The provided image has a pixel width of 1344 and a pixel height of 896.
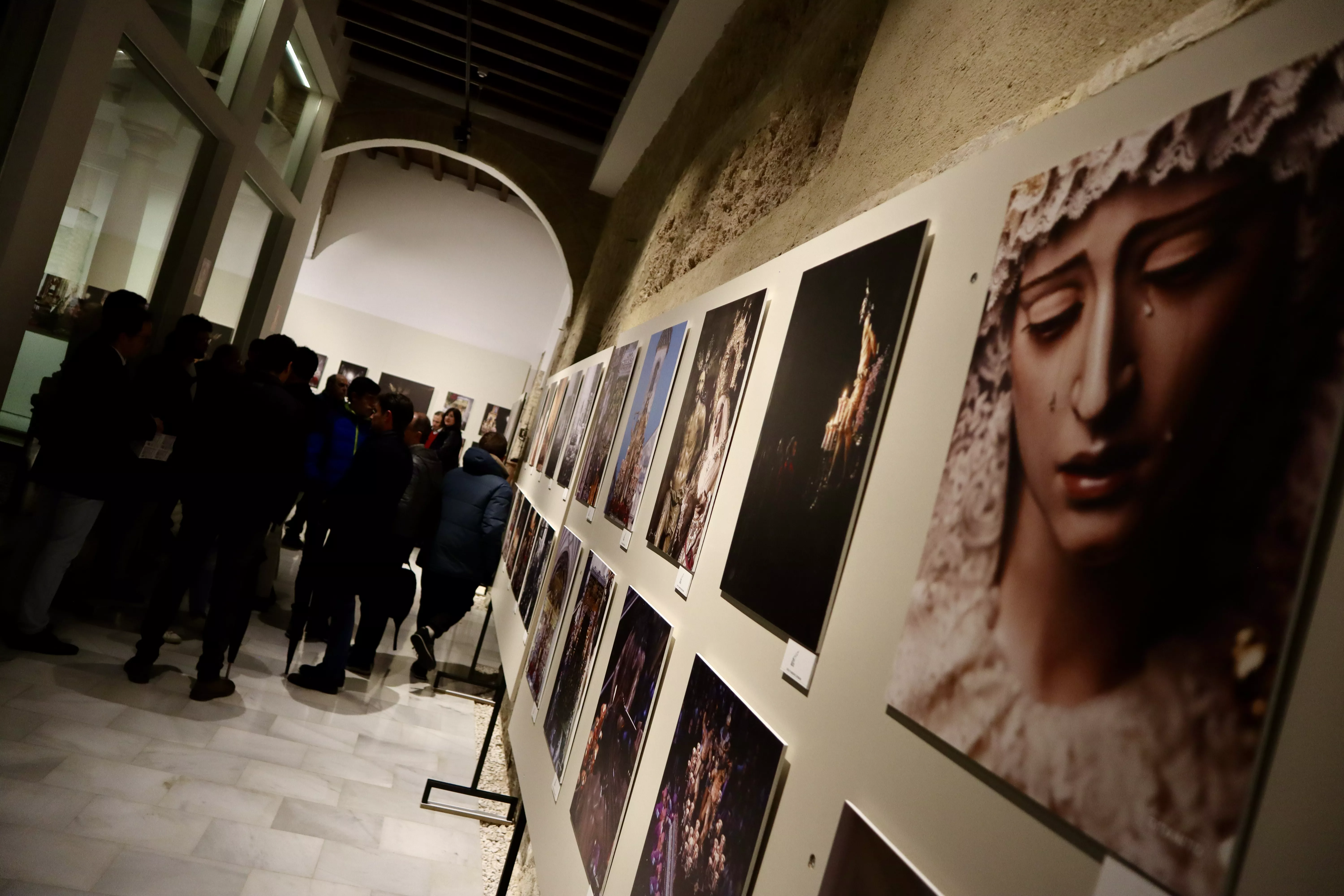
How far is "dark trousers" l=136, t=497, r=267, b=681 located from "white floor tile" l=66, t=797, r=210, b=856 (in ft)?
4.52

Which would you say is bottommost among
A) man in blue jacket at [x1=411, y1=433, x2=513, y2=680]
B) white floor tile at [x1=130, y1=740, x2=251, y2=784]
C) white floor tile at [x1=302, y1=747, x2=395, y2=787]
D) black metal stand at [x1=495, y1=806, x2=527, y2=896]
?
white floor tile at [x1=302, y1=747, x2=395, y2=787]

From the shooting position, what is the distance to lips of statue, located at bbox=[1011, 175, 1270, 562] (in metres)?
0.76

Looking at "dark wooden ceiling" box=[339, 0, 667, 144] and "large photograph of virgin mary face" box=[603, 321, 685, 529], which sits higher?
"dark wooden ceiling" box=[339, 0, 667, 144]

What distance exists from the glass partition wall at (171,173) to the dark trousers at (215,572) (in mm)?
979

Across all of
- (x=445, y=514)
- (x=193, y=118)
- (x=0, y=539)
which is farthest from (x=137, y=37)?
(x=445, y=514)

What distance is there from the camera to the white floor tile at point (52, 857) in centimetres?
296

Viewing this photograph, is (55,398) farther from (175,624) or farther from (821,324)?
(821,324)

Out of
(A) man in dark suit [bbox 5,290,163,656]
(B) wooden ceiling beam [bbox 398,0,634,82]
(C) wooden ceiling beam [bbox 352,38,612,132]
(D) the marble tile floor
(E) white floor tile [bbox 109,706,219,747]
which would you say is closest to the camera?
(D) the marble tile floor

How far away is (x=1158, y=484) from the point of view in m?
0.78

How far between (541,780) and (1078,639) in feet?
8.07

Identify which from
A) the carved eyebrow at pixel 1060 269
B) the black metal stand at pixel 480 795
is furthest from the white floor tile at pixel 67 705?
the carved eyebrow at pixel 1060 269

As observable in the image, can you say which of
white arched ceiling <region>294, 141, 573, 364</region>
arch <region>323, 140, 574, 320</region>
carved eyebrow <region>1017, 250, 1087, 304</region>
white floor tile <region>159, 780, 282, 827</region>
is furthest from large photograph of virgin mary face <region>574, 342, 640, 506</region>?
white arched ceiling <region>294, 141, 573, 364</region>

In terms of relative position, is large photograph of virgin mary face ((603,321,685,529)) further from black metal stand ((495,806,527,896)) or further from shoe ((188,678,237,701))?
shoe ((188,678,237,701))

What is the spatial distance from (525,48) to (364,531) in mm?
5930
